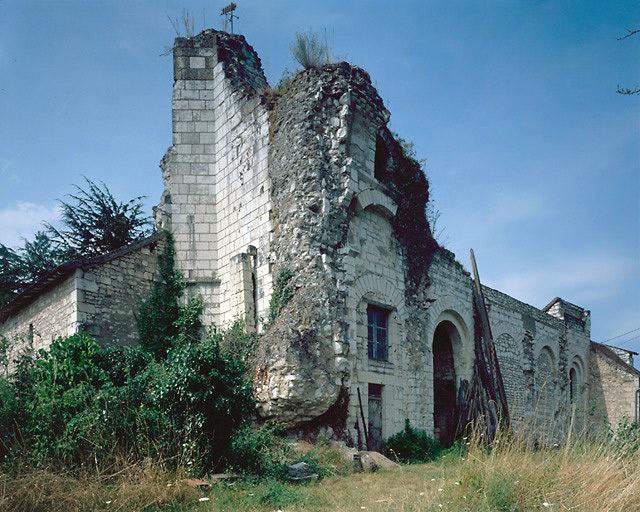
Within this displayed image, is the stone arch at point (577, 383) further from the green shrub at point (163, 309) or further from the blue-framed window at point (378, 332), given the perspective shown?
the green shrub at point (163, 309)

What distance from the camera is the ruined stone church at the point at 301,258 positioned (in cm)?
1009

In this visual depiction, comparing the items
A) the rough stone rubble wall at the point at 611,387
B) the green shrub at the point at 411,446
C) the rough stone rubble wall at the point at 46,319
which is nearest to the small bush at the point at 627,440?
the green shrub at the point at 411,446

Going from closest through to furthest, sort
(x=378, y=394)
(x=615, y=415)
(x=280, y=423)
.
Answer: (x=280, y=423) < (x=378, y=394) < (x=615, y=415)

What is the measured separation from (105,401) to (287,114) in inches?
261

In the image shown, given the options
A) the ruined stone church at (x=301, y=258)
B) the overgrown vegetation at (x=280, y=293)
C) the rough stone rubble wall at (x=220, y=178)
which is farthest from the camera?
the rough stone rubble wall at (x=220, y=178)

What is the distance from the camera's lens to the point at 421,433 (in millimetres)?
11820

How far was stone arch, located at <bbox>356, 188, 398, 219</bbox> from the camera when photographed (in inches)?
446

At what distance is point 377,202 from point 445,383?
5310mm

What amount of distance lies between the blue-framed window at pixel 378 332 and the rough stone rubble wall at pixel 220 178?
2.09 metres

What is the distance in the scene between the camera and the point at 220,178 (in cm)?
1285

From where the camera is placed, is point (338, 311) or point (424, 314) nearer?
point (338, 311)

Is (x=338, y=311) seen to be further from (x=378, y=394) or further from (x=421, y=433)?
(x=421, y=433)

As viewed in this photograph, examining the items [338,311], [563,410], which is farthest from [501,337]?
[338,311]

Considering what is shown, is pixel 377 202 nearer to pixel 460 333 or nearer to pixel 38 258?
pixel 460 333
